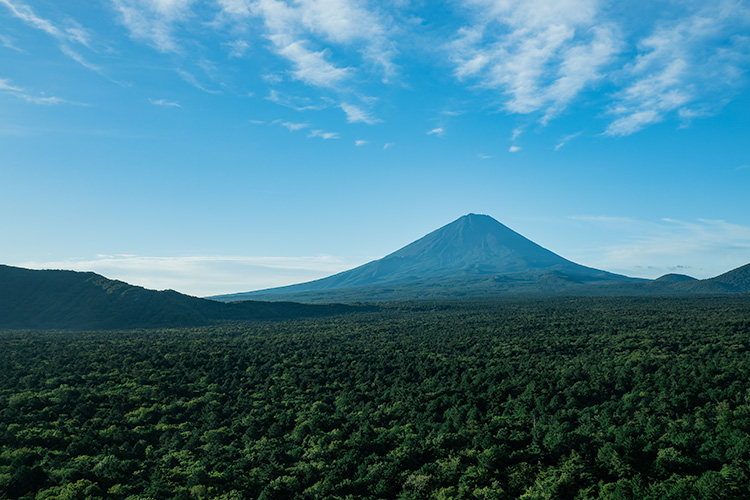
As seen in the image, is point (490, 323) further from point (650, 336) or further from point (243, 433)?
point (243, 433)

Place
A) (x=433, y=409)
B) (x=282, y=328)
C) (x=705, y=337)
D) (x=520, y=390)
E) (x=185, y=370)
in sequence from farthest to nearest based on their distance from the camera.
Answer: (x=282, y=328) < (x=705, y=337) < (x=185, y=370) < (x=520, y=390) < (x=433, y=409)

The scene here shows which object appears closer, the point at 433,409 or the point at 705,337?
the point at 433,409

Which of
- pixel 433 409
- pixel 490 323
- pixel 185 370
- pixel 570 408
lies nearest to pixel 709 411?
pixel 570 408

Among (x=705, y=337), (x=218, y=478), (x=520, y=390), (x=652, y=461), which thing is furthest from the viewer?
(x=705, y=337)

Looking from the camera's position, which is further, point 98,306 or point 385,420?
point 98,306

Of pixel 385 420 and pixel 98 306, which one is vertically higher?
pixel 98 306
